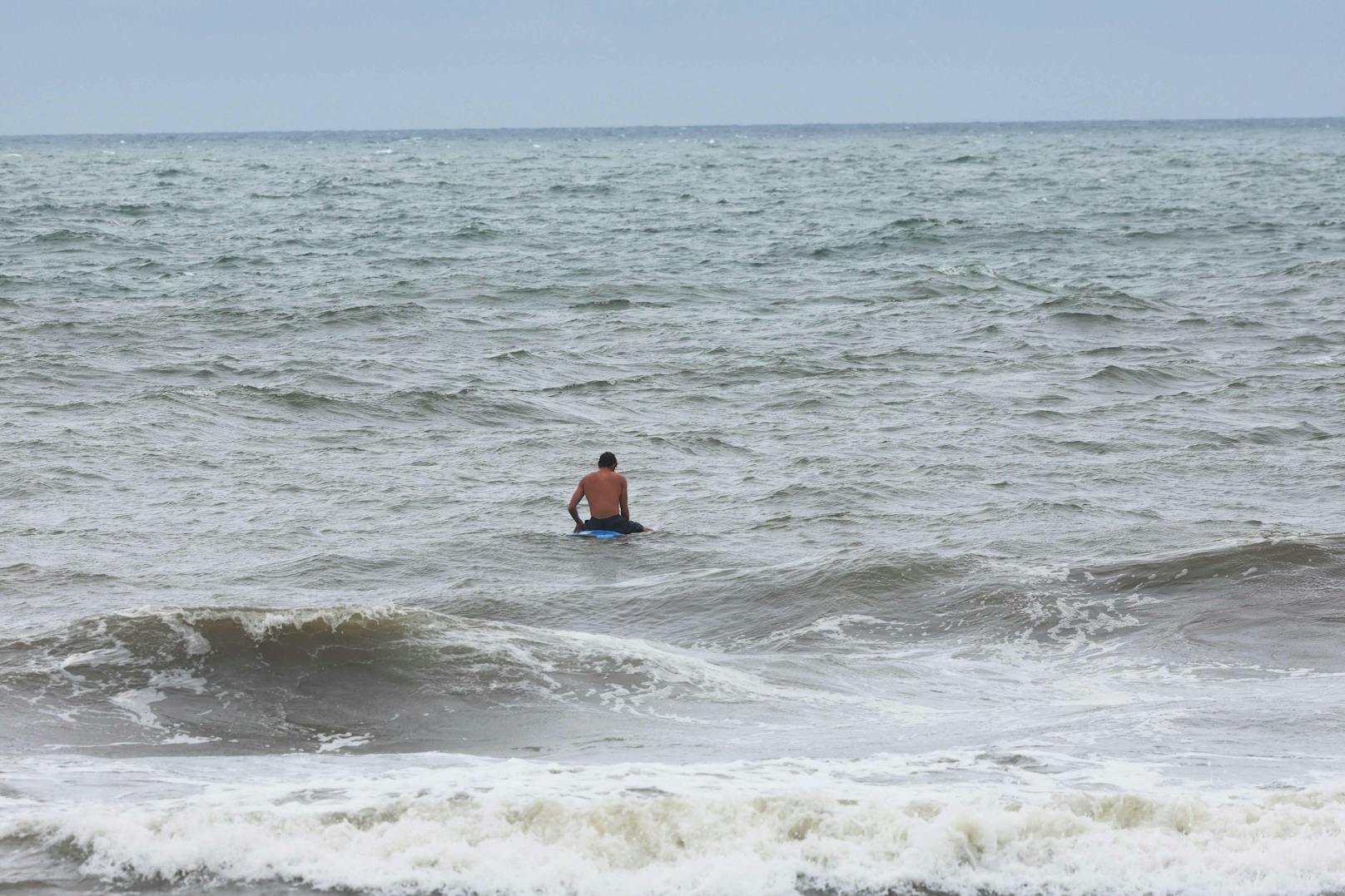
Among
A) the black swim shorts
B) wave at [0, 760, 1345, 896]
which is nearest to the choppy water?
wave at [0, 760, 1345, 896]

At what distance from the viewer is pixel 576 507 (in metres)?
14.8

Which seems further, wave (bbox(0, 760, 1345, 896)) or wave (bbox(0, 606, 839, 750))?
wave (bbox(0, 606, 839, 750))

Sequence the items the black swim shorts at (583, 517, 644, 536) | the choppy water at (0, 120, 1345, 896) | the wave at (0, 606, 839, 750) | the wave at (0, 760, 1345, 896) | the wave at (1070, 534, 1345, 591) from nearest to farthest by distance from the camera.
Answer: the wave at (0, 760, 1345, 896) → the choppy water at (0, 120, 1345, 896) → the wave at (0, 606, 839, 750) → the wave at (1070, 534, 1345, 591) → the black swim shorts at (583, 517, 644, 536)

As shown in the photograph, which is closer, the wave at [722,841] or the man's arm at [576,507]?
the wave at [722,841]

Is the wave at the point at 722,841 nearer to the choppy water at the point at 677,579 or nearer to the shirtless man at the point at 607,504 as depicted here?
the choppy water at the point at 677,579

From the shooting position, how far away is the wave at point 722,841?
6.80 metres

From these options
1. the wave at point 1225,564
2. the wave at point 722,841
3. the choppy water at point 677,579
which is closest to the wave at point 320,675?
the choppy water at point 677,579

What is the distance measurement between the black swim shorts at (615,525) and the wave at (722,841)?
277 inches

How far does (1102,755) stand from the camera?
27.3 feet

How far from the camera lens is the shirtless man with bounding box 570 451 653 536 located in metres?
14.7

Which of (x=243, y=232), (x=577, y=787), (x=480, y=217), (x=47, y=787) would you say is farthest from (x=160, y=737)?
(x=480, y=217)

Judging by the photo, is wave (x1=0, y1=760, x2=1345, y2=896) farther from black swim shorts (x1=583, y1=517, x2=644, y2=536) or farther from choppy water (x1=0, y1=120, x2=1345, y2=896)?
black swim shorts (x1=583, y1=517, x2=644, y2=536)

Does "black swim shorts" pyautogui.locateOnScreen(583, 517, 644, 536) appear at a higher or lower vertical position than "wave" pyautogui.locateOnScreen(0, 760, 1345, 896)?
lower

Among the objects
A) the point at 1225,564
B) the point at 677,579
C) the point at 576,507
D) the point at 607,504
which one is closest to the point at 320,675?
the point at 677,579
